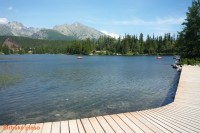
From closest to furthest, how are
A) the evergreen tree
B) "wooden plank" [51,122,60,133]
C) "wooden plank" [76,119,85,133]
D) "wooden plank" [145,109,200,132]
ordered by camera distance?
"wooden plank" [51,122,60,133], "wooden plank" [76,119,85,133], "wooden plank" [145,109,200,132], the evergreen tree

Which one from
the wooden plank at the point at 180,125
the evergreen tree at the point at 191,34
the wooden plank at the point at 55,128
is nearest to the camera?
the wooden plank at the point at 55,128

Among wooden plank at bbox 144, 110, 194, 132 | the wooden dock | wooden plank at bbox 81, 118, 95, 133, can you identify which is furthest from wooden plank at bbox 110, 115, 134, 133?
wooden plank at bbox 144, 110, 194, 132

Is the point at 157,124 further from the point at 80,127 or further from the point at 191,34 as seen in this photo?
the point at 191,34

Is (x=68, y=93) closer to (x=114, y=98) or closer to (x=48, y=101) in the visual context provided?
(x=48, y=101)

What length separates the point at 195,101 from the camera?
14.9m

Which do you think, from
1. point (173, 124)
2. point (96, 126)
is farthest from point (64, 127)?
point (173, 124)

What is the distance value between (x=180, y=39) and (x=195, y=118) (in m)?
61.1

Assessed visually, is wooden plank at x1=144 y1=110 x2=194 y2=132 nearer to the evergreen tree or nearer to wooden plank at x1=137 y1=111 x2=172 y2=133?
wooden plank at x1=137 y1=111 x2=172 y2=133

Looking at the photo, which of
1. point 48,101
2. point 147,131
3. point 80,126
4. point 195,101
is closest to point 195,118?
point 147,131

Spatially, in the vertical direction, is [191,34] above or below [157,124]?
above

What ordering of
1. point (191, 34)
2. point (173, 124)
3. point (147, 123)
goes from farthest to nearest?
point (191, 34) → point (147, 123) → point (173, 124)

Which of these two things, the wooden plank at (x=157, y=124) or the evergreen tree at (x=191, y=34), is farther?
the evergreen tree at (x=191, y=34)

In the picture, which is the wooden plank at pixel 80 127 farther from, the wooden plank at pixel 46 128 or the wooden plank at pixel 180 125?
the wooden plank at pixel 180 125

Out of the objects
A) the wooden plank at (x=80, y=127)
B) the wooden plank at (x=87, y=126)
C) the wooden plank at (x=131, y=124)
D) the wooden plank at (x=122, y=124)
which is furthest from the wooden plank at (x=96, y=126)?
the wooden plank at (x=131, y=124)
